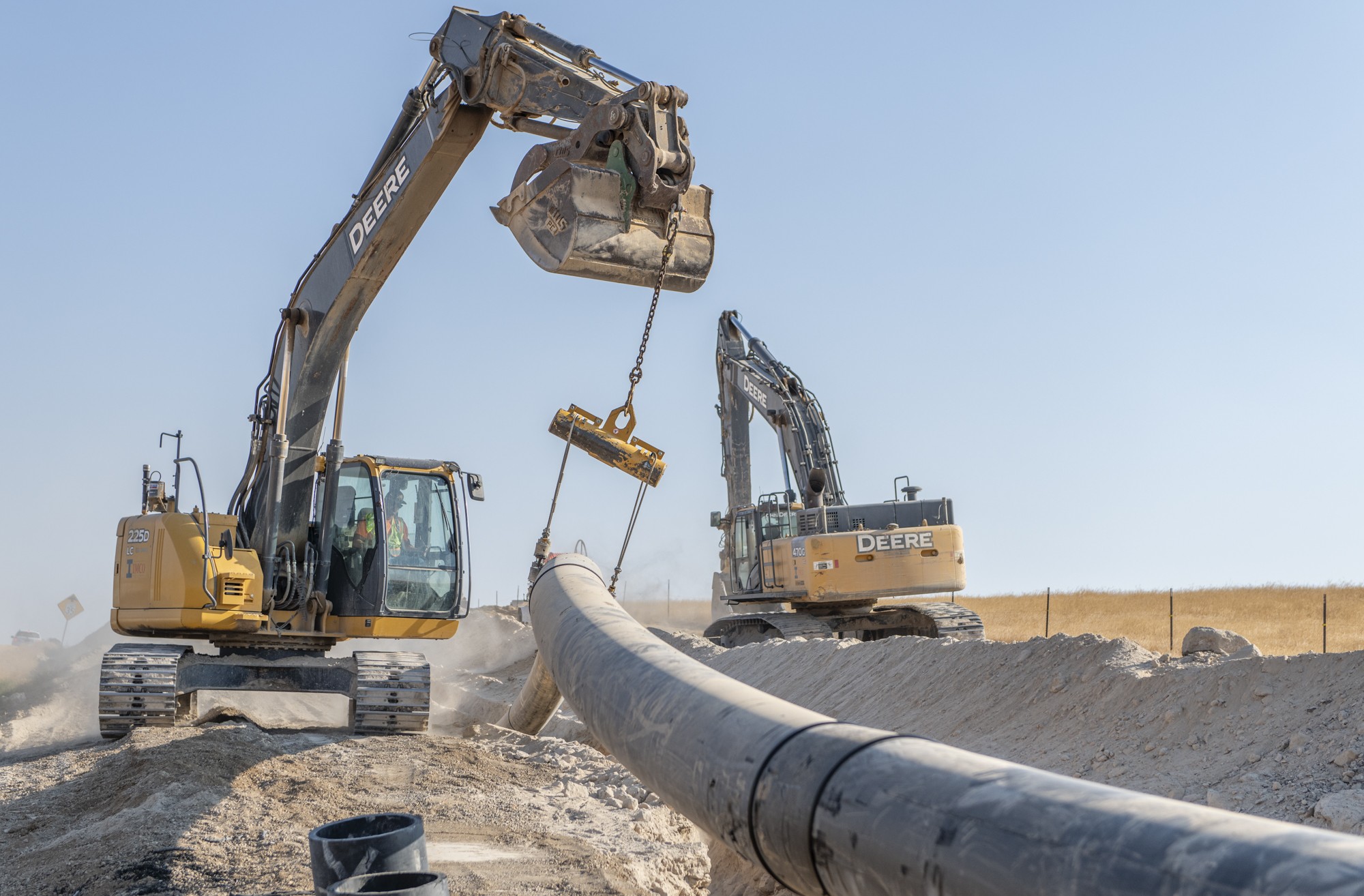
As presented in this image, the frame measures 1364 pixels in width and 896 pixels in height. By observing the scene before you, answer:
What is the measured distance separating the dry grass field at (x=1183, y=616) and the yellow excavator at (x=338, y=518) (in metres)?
15.3

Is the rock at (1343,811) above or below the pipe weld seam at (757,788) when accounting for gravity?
below

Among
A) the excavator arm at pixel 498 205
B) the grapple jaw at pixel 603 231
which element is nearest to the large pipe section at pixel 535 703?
the excavator arm at pixel 498 205

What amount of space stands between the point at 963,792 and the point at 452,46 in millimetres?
8572

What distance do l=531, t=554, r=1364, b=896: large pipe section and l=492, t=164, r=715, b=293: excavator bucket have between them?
369 centimetres

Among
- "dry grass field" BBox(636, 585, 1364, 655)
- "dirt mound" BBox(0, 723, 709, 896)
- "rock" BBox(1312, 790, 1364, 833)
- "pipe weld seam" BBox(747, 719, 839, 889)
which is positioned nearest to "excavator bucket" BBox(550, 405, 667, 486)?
"dirt mound" BBox(0, 723, 709, 896)

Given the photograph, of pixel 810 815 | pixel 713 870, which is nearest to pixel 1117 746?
pixel 713 870

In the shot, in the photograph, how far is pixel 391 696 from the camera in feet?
35.6

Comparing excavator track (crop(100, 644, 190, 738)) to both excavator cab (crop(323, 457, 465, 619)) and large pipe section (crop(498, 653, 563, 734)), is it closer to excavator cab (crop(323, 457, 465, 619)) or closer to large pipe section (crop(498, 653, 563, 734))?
excavator cab (crop(323, 457, 465, 619))

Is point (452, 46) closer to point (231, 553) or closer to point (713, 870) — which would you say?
point (231, 553)

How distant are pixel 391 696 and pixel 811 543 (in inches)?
310

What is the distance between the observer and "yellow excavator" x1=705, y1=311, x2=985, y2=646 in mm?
16906

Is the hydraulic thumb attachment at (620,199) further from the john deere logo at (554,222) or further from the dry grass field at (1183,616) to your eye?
the dry grass field at (1183,616)

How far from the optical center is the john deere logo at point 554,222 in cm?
714

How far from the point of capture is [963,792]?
7.75 ft
